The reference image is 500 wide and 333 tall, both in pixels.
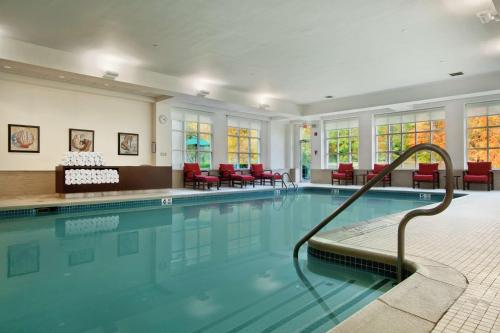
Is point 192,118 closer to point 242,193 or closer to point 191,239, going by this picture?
point 242,193

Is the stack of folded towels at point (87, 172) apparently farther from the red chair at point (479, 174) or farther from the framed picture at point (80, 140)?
the red chair at point (479, 174)

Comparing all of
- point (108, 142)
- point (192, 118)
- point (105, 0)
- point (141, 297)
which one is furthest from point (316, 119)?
point (141, 297)

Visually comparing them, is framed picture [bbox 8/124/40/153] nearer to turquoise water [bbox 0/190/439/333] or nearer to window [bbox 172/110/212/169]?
turquoise water [bbox 0/190/439/333]

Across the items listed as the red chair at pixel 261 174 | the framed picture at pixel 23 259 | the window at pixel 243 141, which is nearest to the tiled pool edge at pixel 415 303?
the framed picture at pixel 23 259

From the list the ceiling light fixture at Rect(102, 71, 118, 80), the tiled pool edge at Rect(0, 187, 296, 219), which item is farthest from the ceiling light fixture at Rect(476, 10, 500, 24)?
the ceiling light fixture at Rect(102, 71, 118, 80)

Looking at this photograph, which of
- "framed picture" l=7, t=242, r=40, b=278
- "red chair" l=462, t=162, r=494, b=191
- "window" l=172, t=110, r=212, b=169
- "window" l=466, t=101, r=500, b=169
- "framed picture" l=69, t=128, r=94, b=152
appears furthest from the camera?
"window" l=172, t=110, r=212, b=169

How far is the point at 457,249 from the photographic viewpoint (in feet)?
9.65

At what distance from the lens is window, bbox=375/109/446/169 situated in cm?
1109

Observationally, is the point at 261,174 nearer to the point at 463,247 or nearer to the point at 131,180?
the point at 131,180

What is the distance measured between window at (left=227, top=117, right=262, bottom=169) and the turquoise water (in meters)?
8.27

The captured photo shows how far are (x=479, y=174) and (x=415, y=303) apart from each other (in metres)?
10.0

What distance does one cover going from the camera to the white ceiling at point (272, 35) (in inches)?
200

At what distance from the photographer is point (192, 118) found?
11664 millimetres

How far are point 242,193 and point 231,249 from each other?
20.9ft
